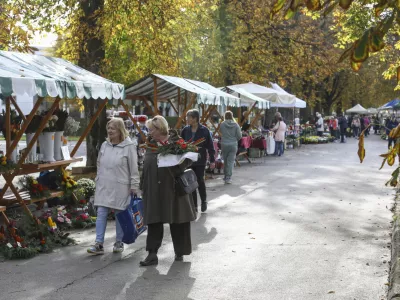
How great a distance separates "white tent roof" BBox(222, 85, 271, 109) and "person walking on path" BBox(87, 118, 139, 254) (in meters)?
15.3

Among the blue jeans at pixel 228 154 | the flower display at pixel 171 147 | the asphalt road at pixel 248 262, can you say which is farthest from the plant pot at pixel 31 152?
the blue jeans at pixel 228 154

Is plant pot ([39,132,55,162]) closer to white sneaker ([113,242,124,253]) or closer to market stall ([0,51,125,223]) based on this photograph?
market stall ([0,51,125,223])

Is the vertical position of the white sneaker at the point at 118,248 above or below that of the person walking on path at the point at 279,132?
below

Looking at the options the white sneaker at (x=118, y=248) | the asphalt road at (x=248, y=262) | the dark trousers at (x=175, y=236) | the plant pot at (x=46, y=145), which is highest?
the plant pot at (x=46, y=145)

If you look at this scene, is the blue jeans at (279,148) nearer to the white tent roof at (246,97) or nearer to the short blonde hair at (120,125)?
the white tent roof at (246,97)

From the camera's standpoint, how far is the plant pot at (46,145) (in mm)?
10484

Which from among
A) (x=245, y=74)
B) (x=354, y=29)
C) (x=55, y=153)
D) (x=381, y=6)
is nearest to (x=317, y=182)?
(x=354, y=29)

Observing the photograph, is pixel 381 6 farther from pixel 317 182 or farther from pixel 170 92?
pixel 170 92

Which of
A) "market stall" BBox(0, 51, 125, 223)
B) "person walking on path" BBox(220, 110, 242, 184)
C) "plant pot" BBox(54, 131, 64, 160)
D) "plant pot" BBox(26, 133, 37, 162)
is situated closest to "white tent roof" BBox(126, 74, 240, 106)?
"person walking on path" BBox(220, 110, 242, 184)

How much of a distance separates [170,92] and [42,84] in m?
9.97

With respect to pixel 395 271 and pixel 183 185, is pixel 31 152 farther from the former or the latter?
pixel 395 271

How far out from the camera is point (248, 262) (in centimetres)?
772

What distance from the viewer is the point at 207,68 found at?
34.7m

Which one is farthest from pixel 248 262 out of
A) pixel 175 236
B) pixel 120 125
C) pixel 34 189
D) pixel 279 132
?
pixel 279 132
